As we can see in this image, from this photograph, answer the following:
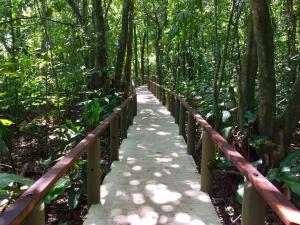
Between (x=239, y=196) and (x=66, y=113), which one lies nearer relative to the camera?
(x=239, y=196)

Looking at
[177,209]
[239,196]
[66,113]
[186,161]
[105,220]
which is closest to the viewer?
[239,196]

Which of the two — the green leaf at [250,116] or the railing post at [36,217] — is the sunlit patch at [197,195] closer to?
the green leaf at [250,116]

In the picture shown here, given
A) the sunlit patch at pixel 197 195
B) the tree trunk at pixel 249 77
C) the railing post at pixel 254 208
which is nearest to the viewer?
the railing post at pixel 254 208

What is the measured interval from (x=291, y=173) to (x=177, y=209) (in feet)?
4.25

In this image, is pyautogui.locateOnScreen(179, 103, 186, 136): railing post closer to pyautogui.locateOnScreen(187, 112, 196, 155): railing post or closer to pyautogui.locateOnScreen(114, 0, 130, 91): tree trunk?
pyautogui.locateOnScreen(187, 112, 196, 155): railing post

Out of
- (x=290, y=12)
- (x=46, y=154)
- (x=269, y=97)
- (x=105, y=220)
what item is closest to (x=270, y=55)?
(x=269, y=97)

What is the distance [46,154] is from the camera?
27.7ft

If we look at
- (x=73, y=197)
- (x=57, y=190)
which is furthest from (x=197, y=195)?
(x=57, y=190)

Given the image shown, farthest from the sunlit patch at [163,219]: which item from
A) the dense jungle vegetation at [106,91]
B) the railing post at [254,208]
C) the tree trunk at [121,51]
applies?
the tree trunk at [121,51]

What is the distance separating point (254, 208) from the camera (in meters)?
2.82

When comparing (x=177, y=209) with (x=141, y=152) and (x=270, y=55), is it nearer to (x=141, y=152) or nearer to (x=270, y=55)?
(x=270, y=55)

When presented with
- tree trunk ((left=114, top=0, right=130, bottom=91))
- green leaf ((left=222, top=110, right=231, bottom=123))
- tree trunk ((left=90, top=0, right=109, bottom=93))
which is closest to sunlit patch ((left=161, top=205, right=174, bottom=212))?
green leaf ((left=222, top=110, right=231, bottom=123))

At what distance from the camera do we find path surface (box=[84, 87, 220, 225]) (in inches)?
163

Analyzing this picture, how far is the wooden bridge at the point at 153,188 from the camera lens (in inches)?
94.4
